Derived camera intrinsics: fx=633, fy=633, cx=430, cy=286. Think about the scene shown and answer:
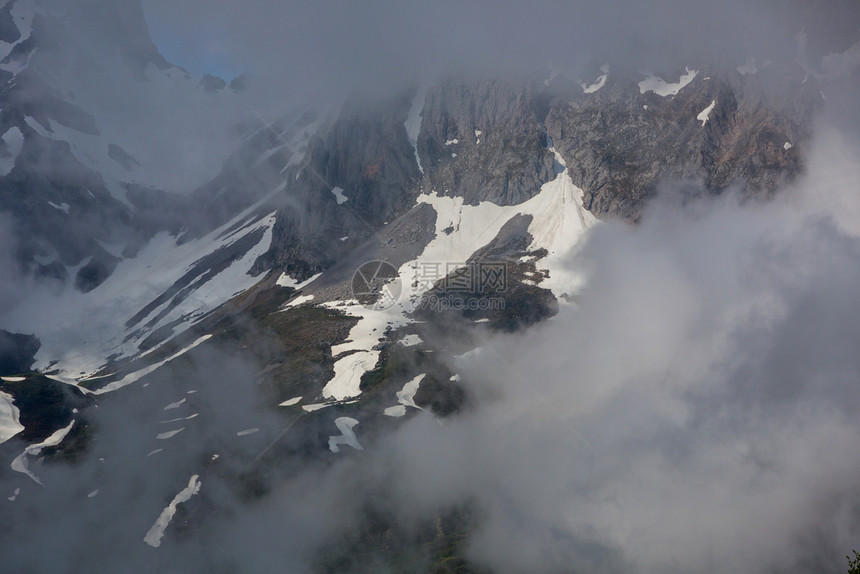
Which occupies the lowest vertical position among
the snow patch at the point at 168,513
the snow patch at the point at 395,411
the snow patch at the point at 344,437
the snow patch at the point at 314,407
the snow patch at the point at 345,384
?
the snow patch at the point at 168,513

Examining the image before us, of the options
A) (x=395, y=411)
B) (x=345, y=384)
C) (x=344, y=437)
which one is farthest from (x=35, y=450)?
(x=395, y=411)

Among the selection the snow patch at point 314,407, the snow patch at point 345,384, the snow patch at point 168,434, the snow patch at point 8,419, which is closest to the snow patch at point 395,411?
the snow patch at point 345,384

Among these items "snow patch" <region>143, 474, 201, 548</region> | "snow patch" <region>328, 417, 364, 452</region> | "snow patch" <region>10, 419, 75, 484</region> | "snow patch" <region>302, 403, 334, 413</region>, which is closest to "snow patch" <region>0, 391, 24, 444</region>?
"snow patch" <region>10, 419, 75, 484</region>

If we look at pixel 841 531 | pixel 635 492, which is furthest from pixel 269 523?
pixel 841 531

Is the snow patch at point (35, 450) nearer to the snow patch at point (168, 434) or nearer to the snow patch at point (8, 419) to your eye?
the snow patch at point (8, 419)

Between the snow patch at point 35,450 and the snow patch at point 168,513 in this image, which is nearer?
the snow patch at point 168,513

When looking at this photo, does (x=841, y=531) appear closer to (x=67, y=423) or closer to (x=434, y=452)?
(x=434, y=452)

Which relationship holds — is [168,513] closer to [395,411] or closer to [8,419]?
[395,411]

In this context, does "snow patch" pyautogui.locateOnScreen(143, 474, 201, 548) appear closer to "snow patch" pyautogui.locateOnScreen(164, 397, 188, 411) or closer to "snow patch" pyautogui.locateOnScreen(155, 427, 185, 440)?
"snow patch" pyautogui.locateOnScreen(155, 427, 185, 440)

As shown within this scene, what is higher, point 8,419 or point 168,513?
point 8,419

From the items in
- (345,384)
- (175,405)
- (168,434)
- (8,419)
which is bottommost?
(8,419)

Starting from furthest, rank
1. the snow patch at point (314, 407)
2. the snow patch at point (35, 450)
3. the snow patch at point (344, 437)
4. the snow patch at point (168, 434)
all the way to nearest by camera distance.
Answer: the snow patch at point (314, 407) < the snow patch at point (168, 434) < the snow patch at point (344, 437) < the snow patch at point (35, 450)
